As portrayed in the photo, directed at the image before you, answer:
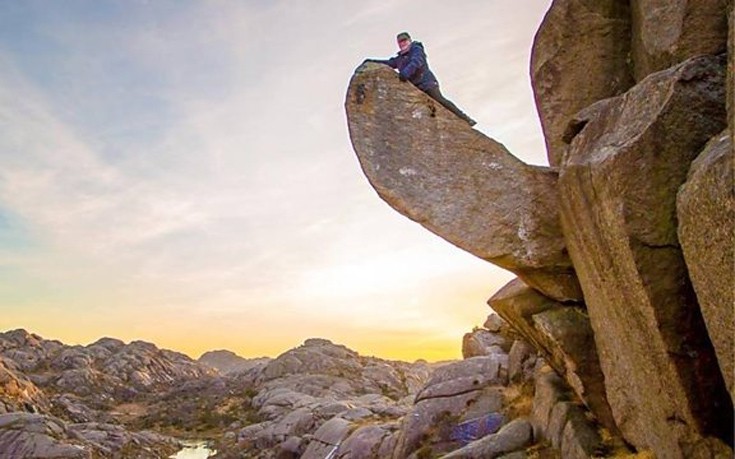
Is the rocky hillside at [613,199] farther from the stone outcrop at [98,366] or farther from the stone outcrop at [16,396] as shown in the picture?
the stone outcrop at [98,366]

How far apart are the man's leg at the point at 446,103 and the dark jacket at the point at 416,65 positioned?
0.42 feet

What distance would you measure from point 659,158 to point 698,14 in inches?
155

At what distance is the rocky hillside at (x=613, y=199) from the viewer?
31.0 ft

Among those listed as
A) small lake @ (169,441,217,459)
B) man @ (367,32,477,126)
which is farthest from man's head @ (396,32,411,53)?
small lake @ (169,441,217,459)

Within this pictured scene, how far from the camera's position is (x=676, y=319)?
985 cm

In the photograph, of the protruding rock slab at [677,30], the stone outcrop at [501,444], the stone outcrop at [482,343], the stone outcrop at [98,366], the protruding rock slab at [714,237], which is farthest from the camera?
the stone outcrop at [98,366]

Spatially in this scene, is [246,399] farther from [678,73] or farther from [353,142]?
[678,73]

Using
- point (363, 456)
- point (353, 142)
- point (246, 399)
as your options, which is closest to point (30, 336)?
point (246, 399)

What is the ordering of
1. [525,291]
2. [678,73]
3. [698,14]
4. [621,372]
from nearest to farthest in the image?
[678,73] < [698,14] < [621,372] < [525,291]

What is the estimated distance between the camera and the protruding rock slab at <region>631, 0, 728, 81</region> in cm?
1127

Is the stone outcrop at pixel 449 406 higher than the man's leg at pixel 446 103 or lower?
lower

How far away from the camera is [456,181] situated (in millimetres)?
14383

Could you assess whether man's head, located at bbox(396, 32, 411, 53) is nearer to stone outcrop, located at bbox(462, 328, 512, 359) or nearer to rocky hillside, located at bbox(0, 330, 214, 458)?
stone outcrop, located at bbox(462, 328, 512, 359)

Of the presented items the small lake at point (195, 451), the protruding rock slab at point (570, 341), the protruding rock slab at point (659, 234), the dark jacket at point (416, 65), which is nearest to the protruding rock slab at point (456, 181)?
the dark jacket at point (416, 65)
